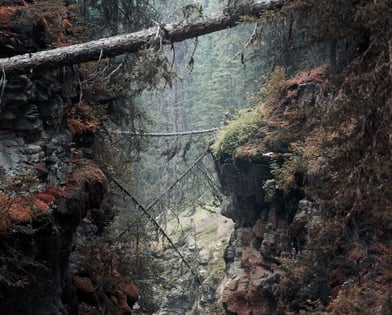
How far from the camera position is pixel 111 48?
888 centimetres

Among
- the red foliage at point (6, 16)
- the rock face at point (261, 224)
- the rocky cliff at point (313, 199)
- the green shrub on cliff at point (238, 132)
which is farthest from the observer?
the green shrub on cliff at point (238, 132)

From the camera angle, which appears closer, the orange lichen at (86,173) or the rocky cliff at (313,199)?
the rocky cliff at (313,199)

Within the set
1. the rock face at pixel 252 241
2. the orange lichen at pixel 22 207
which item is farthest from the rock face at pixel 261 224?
the orange lichen at pixel 22 207

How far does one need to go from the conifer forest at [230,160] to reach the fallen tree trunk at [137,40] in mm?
27

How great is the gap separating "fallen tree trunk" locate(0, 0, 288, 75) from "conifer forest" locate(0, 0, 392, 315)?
0.09ft

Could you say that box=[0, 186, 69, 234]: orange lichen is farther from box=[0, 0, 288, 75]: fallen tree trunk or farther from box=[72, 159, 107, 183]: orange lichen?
box=[0, 0, 288, 75]: fallen tree trunk

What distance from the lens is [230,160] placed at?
17.2 meters

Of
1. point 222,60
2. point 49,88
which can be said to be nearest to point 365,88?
point 49,88

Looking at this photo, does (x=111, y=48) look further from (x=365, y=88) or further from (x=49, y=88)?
(x=365, y=88)

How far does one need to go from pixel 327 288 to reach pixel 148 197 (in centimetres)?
1564

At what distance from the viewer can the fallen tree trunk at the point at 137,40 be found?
27.2 feet

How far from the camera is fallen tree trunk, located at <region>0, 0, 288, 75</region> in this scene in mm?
8305

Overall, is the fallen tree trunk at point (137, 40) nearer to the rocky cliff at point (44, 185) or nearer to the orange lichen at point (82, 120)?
the rocky cliff at point (44, 185)

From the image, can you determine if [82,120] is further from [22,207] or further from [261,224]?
[261,224]
